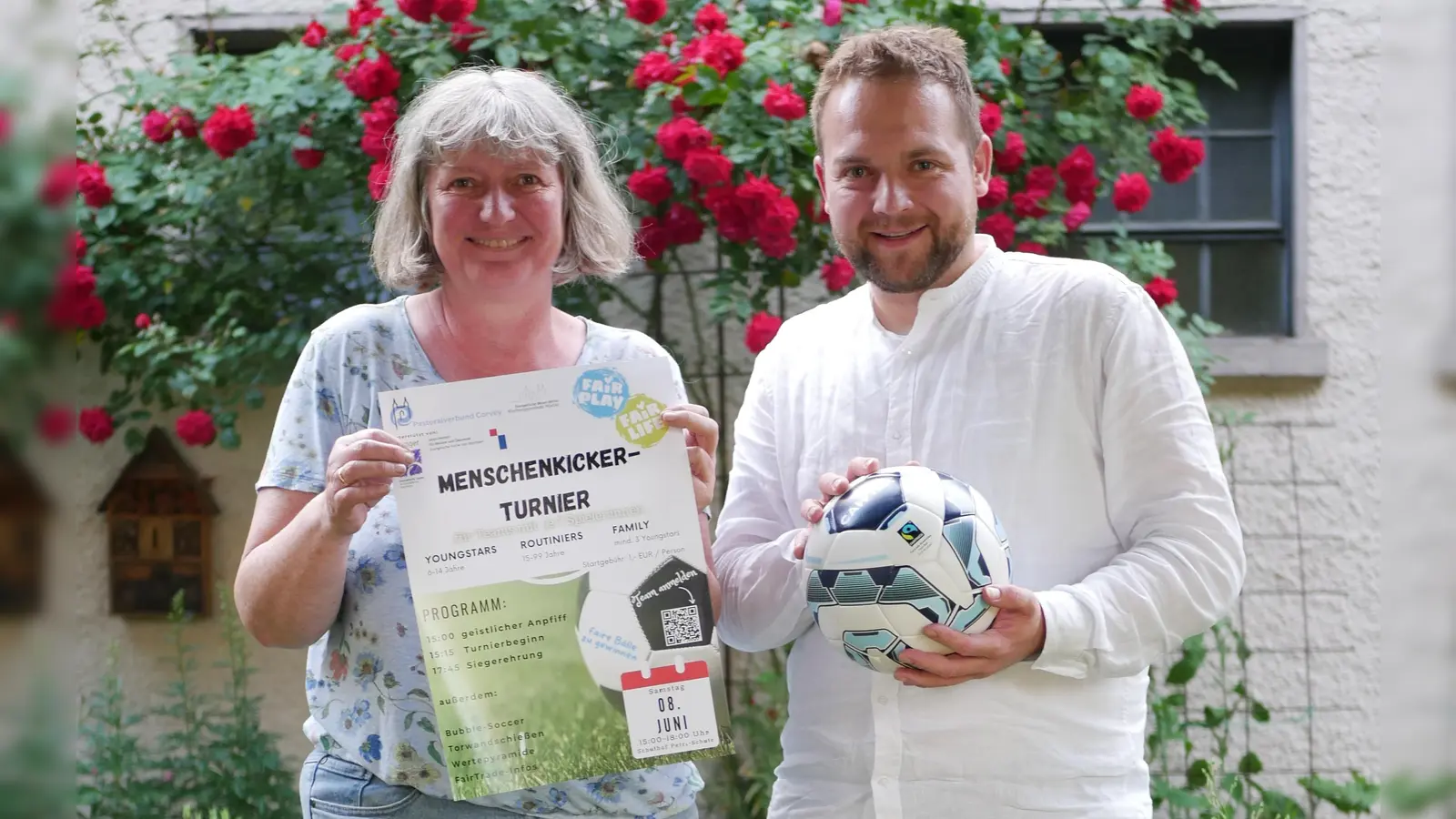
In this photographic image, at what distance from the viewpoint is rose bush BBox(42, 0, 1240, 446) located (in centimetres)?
372

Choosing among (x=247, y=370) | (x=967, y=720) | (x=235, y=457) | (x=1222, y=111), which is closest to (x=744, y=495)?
(x=967, y=720)

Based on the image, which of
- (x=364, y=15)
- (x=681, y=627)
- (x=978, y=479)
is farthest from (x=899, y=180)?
(x=364, y=15)

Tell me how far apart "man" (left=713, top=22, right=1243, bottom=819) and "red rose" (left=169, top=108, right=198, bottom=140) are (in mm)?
2649

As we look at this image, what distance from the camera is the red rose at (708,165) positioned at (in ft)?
11.6

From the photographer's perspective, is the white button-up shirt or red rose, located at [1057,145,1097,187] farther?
red rose, located at [1057,145,1097,187]

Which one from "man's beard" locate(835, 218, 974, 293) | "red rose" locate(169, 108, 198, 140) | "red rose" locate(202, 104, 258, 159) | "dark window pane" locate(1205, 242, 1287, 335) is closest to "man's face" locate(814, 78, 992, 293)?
"man's beard" locate(835, 218, 974, 293)

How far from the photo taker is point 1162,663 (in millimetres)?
4219

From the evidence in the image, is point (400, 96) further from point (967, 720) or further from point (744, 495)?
point (967, 720)

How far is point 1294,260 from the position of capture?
15.0 ft

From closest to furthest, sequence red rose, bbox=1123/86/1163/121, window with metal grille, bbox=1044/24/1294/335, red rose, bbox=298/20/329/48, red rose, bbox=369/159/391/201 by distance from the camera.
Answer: red rose, bbox=369/159/391/201
red rose, bbox=1123/86/1163/121
red rose, bbox=298/20/329/48
window with metal grille, bbox=1044/24/1294/335

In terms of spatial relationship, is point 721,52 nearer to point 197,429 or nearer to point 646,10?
point 646,10

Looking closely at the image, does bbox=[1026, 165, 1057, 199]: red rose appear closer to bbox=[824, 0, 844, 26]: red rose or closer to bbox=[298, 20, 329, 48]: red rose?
bbox=[824, 0, 844, 26]: red rose

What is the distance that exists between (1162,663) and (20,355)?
4.25m

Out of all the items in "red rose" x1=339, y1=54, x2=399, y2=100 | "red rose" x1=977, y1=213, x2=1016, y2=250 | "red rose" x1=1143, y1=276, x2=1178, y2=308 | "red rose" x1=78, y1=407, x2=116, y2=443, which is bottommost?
"red rose" x1=78, y1=407, x2=116, y2=443
